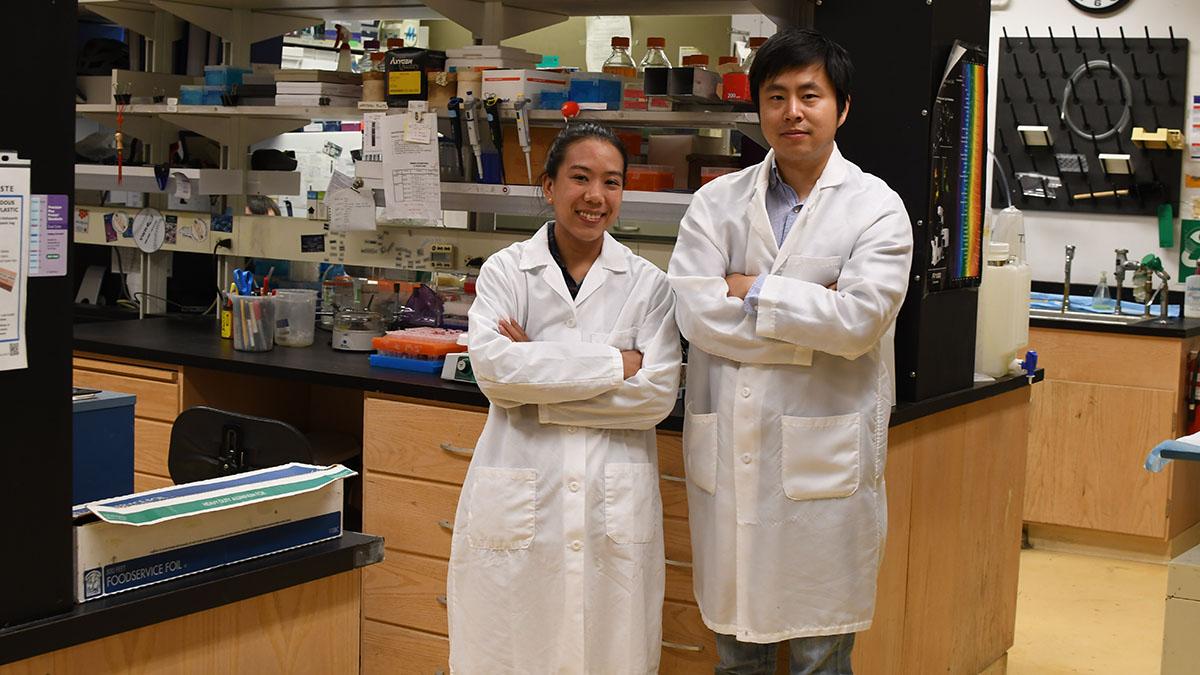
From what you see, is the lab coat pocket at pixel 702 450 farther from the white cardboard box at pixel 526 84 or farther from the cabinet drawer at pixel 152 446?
the cabinet drawer at pixel 152 446

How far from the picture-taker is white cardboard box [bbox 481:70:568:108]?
3.80 meters

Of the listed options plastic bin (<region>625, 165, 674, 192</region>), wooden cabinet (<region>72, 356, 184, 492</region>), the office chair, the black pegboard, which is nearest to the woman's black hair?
the office chair

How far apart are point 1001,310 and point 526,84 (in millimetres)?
1432

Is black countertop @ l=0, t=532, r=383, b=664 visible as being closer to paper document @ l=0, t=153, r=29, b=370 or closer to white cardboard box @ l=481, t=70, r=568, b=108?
paper document @ l=0, t=153, r=29, b=370

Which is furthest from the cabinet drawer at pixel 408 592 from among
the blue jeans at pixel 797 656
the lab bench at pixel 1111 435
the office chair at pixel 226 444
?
the lab bench at pixel 1111 435

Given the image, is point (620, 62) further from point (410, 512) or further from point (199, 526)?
point (199, 526)

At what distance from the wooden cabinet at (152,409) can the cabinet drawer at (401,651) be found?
768mm

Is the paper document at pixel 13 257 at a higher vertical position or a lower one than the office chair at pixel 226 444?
higher

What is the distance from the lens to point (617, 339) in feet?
8.89

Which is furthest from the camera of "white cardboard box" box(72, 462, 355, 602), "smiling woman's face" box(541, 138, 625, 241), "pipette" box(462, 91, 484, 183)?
"pipette" box(462, 91, 484, 183)

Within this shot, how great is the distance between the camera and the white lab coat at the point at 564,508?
2.60m

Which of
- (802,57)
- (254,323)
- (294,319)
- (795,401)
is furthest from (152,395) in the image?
(802,57)

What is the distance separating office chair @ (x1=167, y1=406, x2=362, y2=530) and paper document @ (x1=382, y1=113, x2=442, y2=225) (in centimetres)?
120

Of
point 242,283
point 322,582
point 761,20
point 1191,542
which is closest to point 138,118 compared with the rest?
point 242,283
